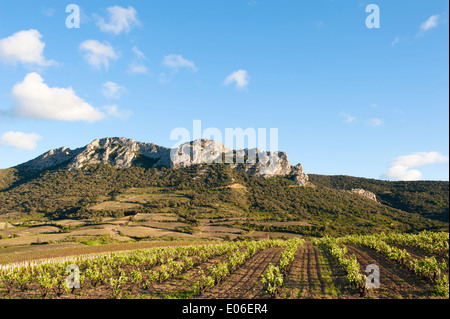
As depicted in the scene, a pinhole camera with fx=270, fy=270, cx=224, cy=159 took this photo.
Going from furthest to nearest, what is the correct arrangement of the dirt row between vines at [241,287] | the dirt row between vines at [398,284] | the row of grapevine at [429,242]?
the row of grapevine at [429,242] → the dirt row between vines at [241,287] → the dirt row between vines at [398,284]

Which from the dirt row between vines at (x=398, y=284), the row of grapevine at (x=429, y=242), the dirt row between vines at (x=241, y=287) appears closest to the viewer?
the dirt row between vines at (x=398, y=284)

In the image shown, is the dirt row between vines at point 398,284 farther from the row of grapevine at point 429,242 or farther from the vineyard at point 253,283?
the row of grapevine at point 429,242

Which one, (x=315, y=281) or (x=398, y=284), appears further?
(x=315, y=281)

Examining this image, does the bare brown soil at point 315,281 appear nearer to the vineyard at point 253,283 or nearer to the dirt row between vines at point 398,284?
the vineyard at point 253,283

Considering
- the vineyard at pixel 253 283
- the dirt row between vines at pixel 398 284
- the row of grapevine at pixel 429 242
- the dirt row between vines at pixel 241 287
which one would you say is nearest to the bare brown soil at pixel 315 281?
the vineyard at pixel 253 283

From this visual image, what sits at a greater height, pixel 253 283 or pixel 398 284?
pixel 398 284

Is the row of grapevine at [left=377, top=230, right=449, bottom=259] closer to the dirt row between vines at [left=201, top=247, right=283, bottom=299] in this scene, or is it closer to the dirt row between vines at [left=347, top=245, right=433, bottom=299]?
the dirt row between vines at [left=347, top=245, right=433, bottom=299]

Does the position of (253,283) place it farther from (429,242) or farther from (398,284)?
(429,242)

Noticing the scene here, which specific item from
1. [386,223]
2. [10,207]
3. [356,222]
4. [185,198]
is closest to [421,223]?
[386,223]

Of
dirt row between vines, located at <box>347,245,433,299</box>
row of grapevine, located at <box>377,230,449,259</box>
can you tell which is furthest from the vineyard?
row of grapevine, located at <box>377,230,449,259</box>

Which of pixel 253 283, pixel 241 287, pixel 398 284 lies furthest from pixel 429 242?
pixel 241 287

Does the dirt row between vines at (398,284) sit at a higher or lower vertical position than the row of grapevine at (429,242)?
higher

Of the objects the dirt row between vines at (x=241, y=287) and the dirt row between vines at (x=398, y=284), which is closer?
the dirt row between vines at (x=398, y=284)

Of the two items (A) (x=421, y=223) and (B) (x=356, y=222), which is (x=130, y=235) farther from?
(A) (x=421, y=223)
